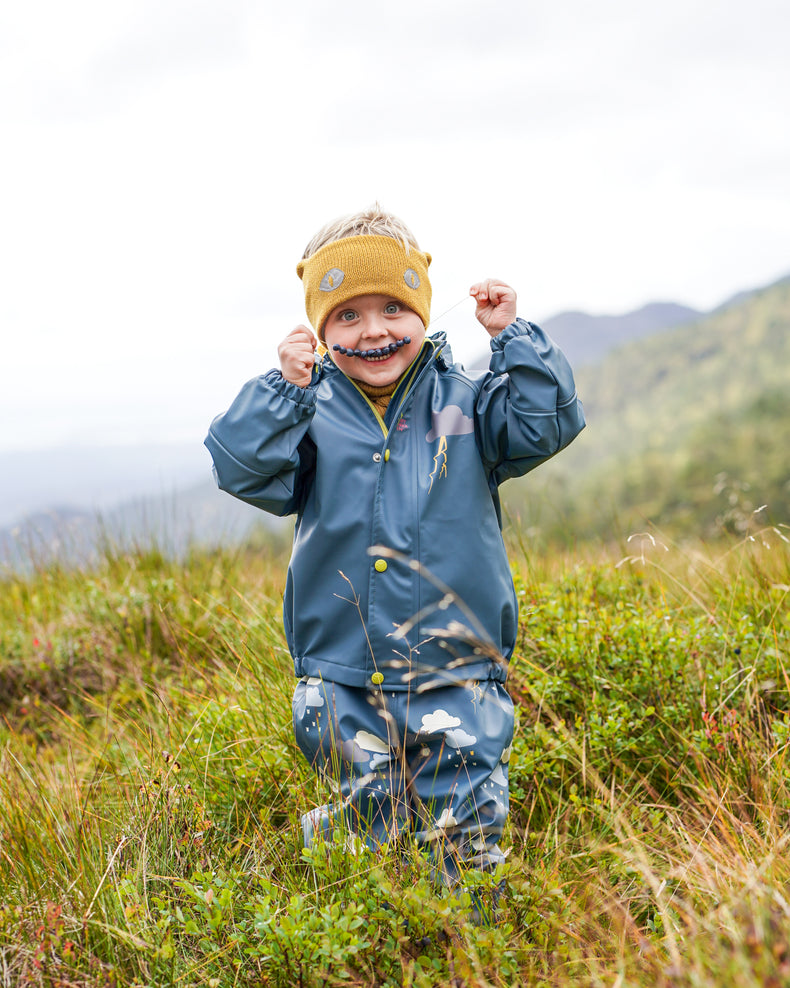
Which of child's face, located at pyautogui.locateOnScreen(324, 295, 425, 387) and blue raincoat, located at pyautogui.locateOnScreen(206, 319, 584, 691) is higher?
child's face, located at pyautogui.locateOnScreen(324, 295, 425, 387)

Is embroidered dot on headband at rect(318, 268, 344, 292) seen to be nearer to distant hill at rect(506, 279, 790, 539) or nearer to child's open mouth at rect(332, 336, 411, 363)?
child's open mouth at rect(332, 336, 411, 363)

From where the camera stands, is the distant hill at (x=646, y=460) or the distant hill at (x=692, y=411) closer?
the distant hill at (x=646, y=460)

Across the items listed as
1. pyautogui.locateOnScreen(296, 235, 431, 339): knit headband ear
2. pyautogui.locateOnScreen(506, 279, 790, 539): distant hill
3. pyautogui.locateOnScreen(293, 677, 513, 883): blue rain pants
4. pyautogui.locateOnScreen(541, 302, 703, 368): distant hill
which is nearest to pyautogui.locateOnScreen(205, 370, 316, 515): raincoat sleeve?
pyautogui.locateOnScreen(296, 235, 431, 339): knit headband ear

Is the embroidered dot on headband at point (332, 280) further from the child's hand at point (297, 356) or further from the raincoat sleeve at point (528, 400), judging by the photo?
the raincoat sleeve at point (528, 400)

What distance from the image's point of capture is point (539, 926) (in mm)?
2172

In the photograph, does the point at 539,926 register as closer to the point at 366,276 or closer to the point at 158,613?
the point at 366,276

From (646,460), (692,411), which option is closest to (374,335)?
(646,460)

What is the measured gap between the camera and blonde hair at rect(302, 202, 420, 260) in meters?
2.61

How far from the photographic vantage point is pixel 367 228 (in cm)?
262

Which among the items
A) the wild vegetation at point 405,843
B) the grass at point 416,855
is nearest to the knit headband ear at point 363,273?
the wild vegetation at point 405,843

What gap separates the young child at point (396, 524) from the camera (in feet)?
7.94

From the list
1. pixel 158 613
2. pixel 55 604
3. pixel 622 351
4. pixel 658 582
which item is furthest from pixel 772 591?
pixel 622 351

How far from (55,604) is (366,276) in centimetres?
387

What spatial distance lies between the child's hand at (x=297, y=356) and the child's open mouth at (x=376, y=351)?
0.11 m
